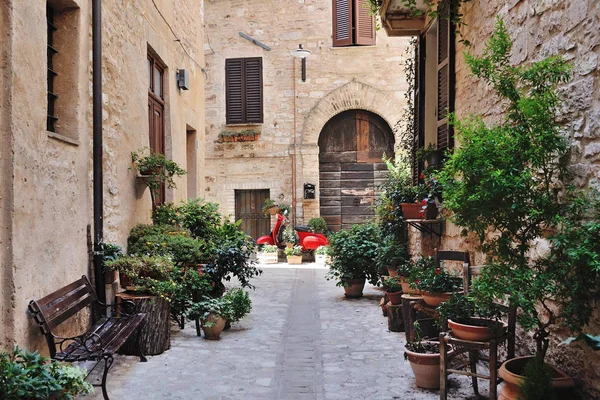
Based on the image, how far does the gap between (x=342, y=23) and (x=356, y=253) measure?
845cm

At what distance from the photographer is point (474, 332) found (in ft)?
11.7

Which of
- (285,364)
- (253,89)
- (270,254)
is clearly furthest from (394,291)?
(253,89)

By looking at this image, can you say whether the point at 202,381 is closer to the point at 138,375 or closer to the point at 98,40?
the point at 138,375

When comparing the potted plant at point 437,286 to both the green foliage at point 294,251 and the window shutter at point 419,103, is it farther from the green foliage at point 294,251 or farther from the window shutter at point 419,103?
the green foliage at point 294,251

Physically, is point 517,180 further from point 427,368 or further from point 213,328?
point 213,328

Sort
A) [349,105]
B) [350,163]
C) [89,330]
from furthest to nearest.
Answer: [350,163]
[349,105]
[89,330]

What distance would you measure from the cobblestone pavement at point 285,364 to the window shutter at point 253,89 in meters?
8.35

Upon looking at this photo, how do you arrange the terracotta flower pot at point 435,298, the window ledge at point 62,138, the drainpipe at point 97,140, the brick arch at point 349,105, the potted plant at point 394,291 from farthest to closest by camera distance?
1. the brick arch at point 349,105
2. the potted plant at point 394,291
3. the drainpipe at point 97,140
4. the terracotta flower pot at point 435,298
5. the window ledge at point 62,138

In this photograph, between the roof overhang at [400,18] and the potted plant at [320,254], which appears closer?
the roof overhang at [400,18]

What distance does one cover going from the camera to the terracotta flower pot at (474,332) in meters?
3.54

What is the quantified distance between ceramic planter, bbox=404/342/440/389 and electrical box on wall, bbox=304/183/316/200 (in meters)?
10.1

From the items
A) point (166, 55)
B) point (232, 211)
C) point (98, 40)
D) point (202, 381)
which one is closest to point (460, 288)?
point (202, 381)

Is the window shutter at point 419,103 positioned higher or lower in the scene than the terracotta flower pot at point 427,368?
higher

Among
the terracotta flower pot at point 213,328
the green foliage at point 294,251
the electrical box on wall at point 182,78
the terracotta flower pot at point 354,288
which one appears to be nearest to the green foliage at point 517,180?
the terracotta flower pot at point 213,328
